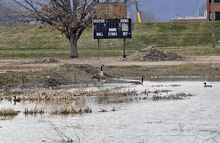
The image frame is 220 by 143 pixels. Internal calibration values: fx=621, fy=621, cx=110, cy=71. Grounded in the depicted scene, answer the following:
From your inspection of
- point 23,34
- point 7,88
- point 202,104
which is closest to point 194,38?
point 23,34

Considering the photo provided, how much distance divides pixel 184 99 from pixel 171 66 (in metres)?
17.6

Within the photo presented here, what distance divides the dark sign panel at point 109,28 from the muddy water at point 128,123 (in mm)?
23903

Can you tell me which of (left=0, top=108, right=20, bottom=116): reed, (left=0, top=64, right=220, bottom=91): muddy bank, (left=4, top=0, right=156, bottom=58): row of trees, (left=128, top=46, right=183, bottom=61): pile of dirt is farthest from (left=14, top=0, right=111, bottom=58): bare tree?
(left=0, top=108, right=20, bottom=116): reed

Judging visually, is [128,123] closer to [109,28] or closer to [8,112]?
[8,112]

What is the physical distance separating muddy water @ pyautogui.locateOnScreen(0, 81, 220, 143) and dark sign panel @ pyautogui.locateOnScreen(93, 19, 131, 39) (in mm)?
23903

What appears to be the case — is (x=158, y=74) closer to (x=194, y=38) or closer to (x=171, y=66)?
(x=171, y=66)

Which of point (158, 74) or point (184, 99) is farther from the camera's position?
point (158, 74)

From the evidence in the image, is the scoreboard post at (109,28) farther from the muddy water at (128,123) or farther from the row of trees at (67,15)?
the muddy water at (128,123)

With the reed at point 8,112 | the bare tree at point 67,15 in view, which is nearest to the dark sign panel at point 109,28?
the bare tree at point 67,15

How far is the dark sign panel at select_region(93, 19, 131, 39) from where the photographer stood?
46.7 metres

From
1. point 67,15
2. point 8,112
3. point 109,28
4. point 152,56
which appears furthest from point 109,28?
point 8,112

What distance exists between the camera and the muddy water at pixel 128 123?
1507 centimetres

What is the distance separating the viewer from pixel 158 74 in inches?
1426

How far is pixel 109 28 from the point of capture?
46938mm
